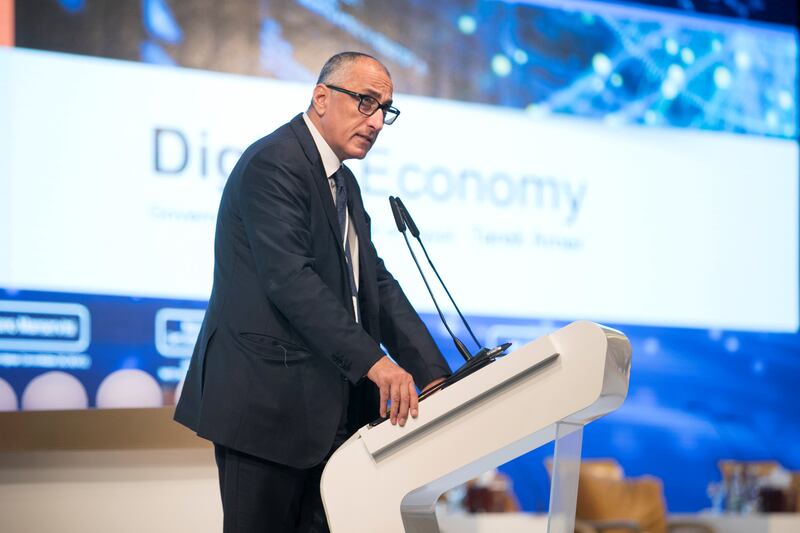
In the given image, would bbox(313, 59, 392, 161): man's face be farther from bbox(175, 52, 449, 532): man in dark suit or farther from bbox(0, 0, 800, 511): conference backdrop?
bbox(0, 0, 800, 511): conference backdrop

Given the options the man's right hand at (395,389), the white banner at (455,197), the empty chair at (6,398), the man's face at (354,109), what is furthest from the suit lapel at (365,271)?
the white banner at (455,197)

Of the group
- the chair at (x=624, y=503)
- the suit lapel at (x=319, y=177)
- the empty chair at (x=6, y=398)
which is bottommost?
the chair at (x=624, y=503)

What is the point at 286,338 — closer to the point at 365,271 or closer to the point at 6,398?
the point at 365,271

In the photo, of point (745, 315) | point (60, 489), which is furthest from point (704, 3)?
point (60, 489)

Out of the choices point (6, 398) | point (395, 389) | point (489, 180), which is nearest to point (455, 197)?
point (489, 180)

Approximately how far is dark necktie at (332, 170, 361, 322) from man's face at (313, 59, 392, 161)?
7 centimetres

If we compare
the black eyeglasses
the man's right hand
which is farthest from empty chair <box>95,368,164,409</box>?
the man's right hand

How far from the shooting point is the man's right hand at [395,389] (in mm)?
1874

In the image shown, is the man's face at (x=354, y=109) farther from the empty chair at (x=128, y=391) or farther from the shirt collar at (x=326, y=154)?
the empty chair at (x=128, y=391)

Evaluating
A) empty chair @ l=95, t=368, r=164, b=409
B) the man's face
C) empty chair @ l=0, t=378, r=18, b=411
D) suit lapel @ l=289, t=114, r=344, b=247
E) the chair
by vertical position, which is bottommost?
the chair

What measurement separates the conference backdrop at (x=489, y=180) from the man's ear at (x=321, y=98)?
2038 millimetres

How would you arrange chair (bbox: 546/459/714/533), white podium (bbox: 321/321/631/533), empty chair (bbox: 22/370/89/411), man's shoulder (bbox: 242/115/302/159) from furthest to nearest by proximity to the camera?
1. chair (bbox: 546/459/714/533)
2. empty chair (bbox: 22/370/89/411)
3. man's shoulder (bbox: 242/115/302/159)
4. white podium (bbox: 321/321/631/533)

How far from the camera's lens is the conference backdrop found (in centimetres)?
461

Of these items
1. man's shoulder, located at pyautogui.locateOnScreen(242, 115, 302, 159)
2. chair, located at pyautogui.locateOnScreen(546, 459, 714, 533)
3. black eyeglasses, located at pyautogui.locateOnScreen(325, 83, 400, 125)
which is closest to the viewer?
man's shoulder, located at pyautogui.locateOnScreen(242, 115, 302, 159)
